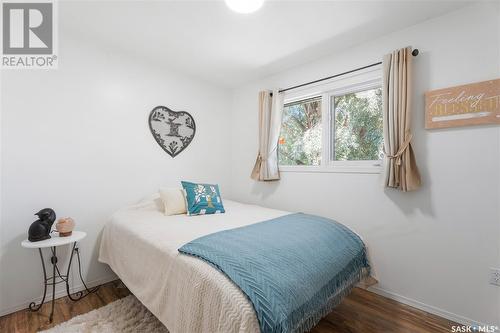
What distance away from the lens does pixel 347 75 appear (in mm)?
2371

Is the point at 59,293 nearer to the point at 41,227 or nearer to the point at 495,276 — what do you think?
the point at 41,227

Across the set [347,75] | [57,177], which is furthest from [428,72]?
[57,177]

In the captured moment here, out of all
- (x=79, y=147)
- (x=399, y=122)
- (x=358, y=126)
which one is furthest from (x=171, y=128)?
(x=399, y=122)

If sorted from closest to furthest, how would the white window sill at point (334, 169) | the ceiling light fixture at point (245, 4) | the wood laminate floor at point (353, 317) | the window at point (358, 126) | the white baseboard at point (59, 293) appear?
the ceiling light fixture at point (245, 4) → the wood laminate floor at point (353, 317) → the white baseboard at point (59, 293) → the white window sill at point (334, 169) → the window at point (358, 126)

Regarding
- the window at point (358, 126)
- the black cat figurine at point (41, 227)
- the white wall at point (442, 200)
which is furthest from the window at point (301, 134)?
the black cat figurine at point (41, 227)

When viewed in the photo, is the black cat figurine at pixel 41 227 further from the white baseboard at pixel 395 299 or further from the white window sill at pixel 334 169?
the white window sill at pixel 334 169

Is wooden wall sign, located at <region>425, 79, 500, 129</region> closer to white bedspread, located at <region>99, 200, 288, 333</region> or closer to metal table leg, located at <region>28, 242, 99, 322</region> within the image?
white bedspread, located at <region>99, 200, 288, 333</region>

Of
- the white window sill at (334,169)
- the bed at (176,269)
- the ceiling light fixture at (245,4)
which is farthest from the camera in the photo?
the white window sill at (334,169)

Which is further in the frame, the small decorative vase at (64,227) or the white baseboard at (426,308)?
the small decorative vase at (64,227)

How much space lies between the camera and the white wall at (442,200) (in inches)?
66.1

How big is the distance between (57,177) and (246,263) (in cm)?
197

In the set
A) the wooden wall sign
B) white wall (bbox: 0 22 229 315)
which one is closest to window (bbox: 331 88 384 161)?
the wooden wall sign

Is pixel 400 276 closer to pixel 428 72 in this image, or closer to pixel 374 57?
pixel 428 72

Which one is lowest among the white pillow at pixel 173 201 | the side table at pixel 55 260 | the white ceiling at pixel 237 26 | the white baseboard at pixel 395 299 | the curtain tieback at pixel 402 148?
the white baseboard at pixel 395 299
